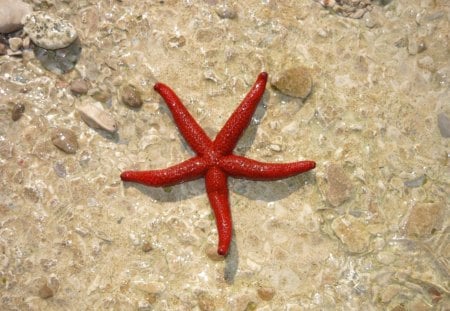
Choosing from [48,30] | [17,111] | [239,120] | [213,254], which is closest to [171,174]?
[239,120]

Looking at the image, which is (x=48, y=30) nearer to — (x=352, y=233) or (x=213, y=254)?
(x=213, y=254)

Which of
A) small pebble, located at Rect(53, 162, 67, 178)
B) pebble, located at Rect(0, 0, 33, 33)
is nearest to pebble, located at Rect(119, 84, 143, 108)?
small pebble, located at Rect(53, 162, 67, 178)

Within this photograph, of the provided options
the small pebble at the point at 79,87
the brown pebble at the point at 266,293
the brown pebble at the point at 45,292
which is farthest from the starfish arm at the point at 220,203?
the brown pebble at the point at 45,292

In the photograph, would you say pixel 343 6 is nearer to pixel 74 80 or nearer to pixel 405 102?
pixel 405 102

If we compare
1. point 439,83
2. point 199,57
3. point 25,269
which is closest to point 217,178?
point 199,57

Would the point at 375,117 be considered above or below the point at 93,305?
above

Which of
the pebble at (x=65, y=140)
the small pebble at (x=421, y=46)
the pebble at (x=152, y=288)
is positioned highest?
the small pebble at (x=421, y=46)

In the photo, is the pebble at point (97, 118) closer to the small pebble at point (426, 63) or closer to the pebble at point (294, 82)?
the pebble at point (294, 82)
